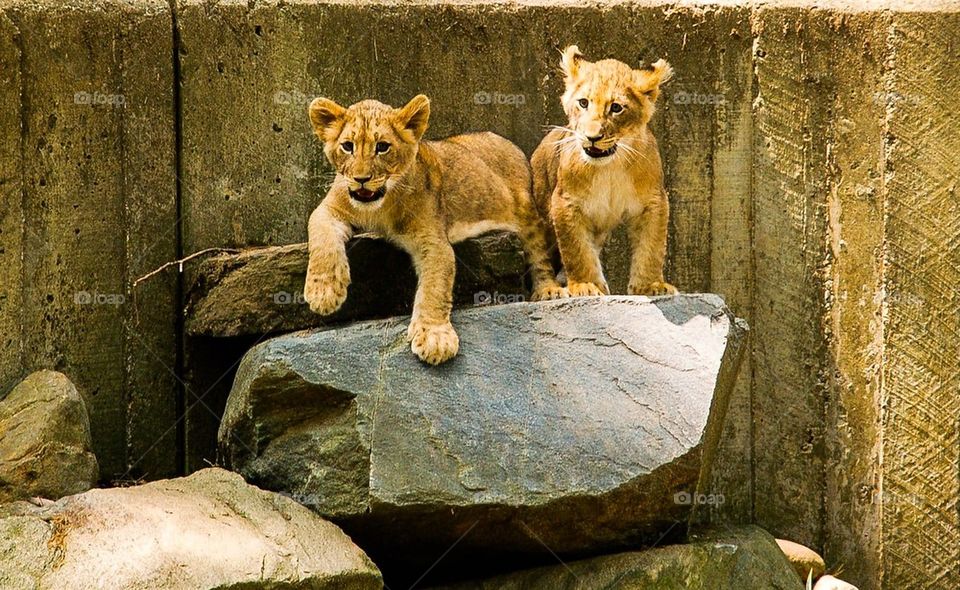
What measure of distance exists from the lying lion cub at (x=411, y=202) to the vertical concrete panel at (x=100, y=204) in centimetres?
122

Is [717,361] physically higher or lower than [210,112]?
lower

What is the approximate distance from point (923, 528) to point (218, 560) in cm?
460

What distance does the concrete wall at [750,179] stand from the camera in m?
8.35

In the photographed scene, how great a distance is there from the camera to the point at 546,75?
28.7ft

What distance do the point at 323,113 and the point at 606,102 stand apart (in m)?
1.60

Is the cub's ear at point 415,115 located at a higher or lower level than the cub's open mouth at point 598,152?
higher

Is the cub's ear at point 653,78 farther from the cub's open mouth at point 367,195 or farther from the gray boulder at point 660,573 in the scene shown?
the gray boulder at point 660,573

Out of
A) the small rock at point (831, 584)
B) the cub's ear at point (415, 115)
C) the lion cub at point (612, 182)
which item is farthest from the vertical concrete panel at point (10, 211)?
the small rock at point (831, 584)

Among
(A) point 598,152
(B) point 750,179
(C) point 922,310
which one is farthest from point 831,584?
(A) point 598,152

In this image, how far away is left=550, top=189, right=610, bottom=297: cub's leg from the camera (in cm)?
807

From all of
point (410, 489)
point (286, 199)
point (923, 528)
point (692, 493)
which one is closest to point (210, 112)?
point (286, 199)

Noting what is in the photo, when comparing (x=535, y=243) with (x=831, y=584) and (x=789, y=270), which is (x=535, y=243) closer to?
(x=789, y=270)

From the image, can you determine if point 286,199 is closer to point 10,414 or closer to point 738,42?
point 10,414

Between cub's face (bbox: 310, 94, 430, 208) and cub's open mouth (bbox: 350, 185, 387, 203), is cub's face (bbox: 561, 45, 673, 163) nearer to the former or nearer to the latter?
cub's face (bbox: 310, 94, 430, 208)
